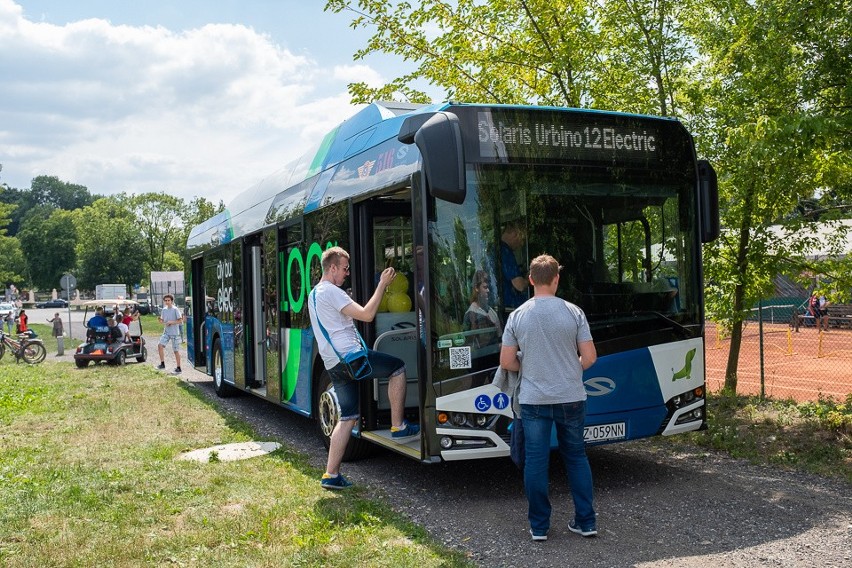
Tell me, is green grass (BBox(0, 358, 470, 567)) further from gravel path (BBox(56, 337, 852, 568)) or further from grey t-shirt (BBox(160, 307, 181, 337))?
grey t-shirt (BBox(160, 307, 181, 337))

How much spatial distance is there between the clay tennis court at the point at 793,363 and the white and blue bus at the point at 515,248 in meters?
7.04

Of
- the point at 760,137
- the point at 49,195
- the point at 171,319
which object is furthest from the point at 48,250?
the point at 760,137

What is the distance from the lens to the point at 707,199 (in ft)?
23.8

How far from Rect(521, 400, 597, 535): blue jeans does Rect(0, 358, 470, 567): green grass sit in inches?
25.9

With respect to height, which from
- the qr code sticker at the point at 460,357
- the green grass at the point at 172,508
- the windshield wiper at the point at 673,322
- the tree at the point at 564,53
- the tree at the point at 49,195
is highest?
the tree at the point at 49,195

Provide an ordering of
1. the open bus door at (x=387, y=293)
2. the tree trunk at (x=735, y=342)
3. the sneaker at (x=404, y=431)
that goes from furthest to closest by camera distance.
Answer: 1. the tree trunk at (x=735, y=342)
2. the open bus door at (x=387, y=293)
3. the sneaker at (x=404, y=431)

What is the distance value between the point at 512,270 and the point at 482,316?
0.40 m

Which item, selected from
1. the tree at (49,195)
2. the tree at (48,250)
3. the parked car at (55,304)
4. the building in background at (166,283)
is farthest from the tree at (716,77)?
the tree at (49,195)

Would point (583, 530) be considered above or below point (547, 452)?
below

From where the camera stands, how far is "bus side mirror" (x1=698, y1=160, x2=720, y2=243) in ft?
23.6

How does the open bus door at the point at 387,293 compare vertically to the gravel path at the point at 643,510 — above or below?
above

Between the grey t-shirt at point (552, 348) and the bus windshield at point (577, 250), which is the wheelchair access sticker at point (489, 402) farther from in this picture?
the grey t-shirt at point (552, 348)

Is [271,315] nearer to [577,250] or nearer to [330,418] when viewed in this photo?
[330,418]

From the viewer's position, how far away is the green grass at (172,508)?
542 cm
